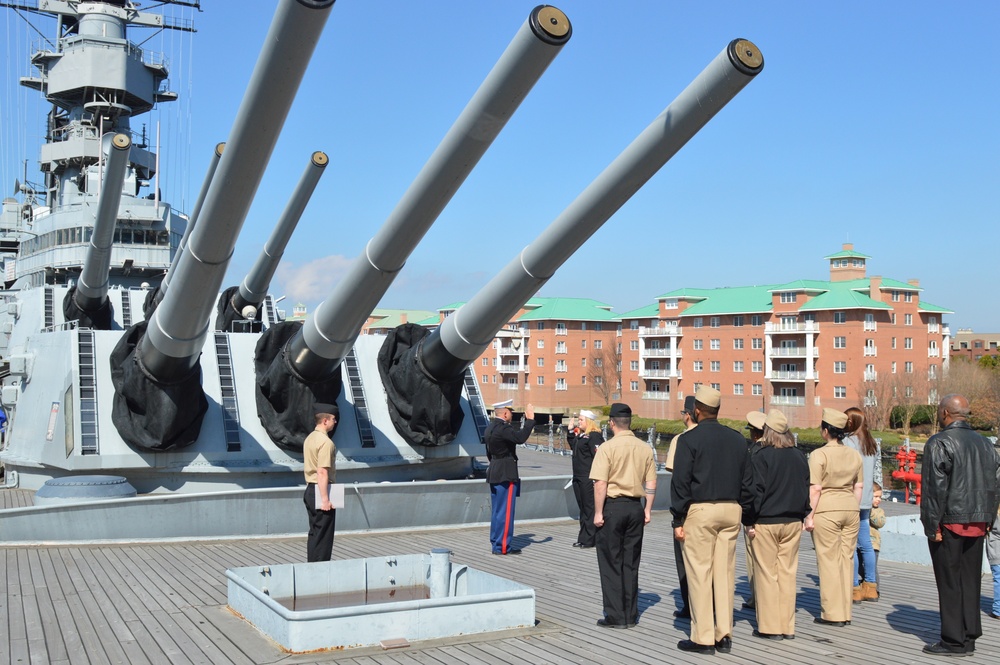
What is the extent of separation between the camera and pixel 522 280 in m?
7.91

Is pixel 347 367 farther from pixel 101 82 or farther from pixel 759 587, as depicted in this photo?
pixel 101 82

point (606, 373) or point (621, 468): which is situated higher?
point (621, 468)

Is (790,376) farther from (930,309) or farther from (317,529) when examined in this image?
(317,529)

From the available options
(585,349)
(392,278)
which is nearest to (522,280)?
(392,278)

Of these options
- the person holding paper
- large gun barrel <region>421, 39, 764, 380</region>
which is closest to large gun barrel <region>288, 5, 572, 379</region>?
large gun barrel <region>421, 39, 764, 380</region>

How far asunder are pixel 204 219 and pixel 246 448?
3.40 meters

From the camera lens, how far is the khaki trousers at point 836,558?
5.67 meters

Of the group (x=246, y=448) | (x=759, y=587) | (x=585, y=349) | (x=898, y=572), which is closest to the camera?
(x=759, y=587)

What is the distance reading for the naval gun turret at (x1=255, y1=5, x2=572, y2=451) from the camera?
5387mm

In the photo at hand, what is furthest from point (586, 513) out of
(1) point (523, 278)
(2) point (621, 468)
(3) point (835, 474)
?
(3) point (835, 474)

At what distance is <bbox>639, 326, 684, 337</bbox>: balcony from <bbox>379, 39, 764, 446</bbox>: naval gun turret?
42550 mm

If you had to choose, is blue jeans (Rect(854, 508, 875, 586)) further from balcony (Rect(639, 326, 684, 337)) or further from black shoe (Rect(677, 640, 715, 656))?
balcony (Rect(639, 326, 684, 337))

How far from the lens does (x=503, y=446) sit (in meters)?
8.29

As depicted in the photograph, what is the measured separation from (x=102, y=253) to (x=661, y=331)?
143ft
